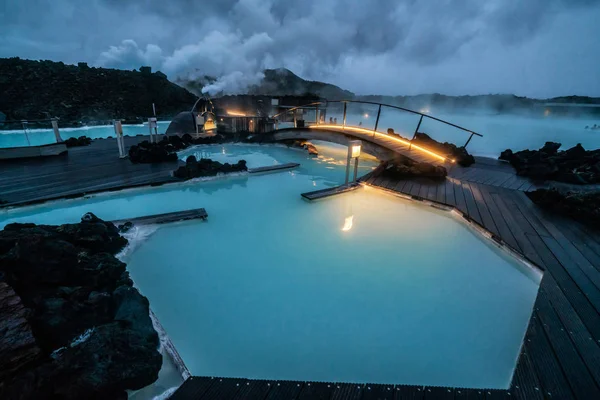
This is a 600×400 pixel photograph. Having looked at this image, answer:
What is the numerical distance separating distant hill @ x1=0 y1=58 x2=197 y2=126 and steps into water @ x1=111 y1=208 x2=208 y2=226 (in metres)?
37.1

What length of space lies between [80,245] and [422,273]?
4.95m

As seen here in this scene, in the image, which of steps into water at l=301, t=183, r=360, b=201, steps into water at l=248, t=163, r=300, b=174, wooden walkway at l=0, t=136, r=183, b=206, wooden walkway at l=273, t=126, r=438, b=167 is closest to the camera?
wooden walkway at l=0, t=136, r=183, b=206

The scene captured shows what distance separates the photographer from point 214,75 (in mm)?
44469

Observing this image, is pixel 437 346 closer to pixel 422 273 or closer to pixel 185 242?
pixel 422 273

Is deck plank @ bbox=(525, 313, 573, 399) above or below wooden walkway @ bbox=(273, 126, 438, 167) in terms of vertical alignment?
below

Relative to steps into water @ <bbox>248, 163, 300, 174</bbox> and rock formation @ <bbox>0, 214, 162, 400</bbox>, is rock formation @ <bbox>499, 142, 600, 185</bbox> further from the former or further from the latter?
rock formation @ <bbox>0, 214, 162, 400</bbox>

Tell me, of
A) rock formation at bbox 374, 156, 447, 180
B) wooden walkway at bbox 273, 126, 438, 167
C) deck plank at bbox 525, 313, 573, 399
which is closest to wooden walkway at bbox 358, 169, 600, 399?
deck plank at bbox 525, 313, 573, 399

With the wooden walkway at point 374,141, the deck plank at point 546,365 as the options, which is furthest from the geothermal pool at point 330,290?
the wooden walkway at point 374,141

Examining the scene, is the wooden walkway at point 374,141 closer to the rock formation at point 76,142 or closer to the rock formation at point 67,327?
the rock formation at point 67,327

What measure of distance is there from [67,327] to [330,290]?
8.91ft

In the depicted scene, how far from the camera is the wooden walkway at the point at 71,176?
21.1 feet

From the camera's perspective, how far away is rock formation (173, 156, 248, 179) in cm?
797

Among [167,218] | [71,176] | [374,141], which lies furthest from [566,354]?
[71,176]

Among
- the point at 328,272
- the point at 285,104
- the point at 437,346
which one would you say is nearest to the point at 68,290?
the point at 328,272
